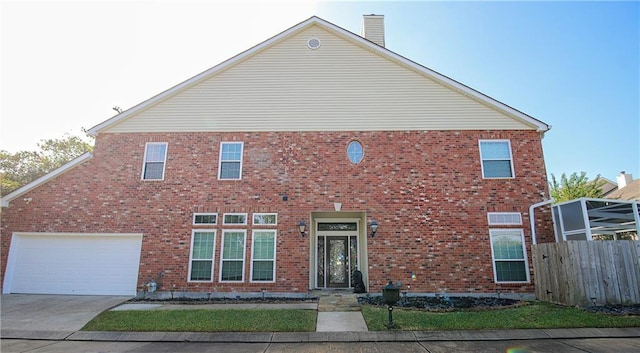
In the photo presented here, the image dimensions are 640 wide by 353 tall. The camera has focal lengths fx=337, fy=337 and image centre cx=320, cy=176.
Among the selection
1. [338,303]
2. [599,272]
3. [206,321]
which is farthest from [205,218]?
[599,272]

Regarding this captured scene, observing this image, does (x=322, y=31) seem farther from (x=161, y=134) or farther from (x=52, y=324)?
(x=52, y=324)

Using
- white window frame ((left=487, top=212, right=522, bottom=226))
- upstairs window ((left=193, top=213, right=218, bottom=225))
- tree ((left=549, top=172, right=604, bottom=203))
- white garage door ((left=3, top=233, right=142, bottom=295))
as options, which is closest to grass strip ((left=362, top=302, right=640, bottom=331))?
white window frame ((left=487, top=212, right=522, bottom=226))

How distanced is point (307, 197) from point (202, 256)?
4049 mm

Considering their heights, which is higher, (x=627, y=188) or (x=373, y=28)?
(x=373, y=28)

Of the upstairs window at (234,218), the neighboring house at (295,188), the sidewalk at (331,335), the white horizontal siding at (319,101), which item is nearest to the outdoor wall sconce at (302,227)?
the neighboring house at (295,188)

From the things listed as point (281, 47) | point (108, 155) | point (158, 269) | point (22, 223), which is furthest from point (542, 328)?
point (22, 223)

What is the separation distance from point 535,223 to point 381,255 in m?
5.26

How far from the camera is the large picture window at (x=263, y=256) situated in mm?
11172

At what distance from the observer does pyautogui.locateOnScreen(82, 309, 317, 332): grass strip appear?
756 centimetres

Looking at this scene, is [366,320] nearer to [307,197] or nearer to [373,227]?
[373,227]

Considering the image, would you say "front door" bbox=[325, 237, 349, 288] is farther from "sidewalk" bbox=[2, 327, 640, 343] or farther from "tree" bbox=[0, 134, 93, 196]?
"tree" bbox=[0, 134, 93, 196]

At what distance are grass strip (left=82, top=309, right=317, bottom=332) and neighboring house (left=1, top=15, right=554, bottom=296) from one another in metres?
2.29

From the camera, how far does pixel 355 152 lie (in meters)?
12.0

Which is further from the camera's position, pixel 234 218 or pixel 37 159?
pixel 37 159
